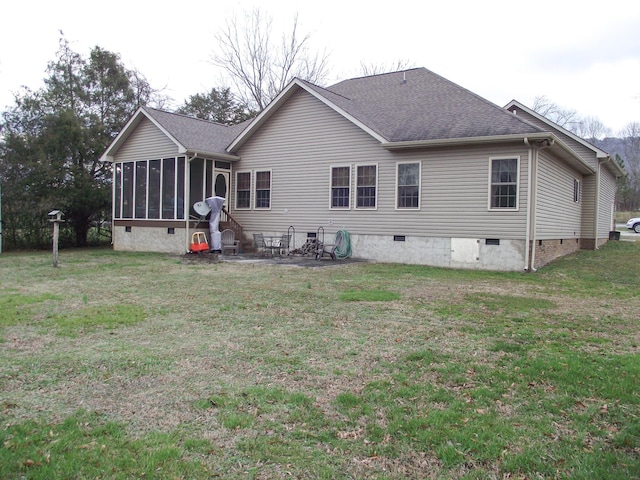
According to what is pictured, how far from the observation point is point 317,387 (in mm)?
3834

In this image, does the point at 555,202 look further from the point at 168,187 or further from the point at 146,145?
the point at 146,145

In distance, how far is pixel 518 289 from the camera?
9125 mm

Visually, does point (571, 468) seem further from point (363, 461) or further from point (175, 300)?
point (175, 300)

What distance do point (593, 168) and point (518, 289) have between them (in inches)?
425

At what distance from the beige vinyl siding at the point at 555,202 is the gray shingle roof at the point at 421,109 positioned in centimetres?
170

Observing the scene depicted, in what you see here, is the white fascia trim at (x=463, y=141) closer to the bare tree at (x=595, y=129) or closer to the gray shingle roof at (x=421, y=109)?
the gray shingle roof at (x=421, y=109)

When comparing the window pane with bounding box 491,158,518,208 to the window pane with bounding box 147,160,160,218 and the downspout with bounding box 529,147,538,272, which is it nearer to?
the downspout with bounding box 529,147,538,272

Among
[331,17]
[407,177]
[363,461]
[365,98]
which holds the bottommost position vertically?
[363,461]

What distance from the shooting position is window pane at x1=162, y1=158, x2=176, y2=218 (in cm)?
1645

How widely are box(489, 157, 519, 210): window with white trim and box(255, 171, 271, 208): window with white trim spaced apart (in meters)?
7.34

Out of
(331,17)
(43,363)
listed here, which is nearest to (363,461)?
(43,363)

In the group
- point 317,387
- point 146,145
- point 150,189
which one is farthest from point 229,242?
point 317,387

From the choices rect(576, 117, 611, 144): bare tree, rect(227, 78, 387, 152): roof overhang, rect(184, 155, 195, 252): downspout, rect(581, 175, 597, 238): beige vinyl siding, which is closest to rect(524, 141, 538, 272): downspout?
rect(227, 78, 387, 152): roof overhang

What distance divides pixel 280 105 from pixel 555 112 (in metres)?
33.5
